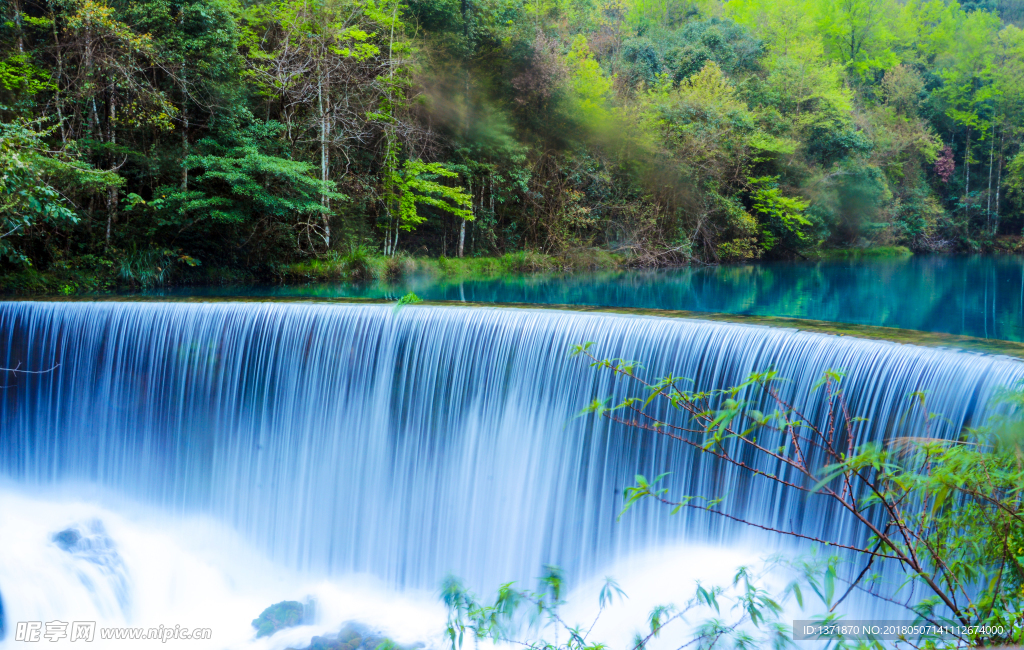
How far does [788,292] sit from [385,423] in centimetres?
1088

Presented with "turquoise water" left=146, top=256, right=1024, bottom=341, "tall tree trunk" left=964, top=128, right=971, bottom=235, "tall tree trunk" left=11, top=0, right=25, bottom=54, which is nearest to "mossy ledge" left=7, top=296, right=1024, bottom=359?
"turquoise water" left=146, top=256, right=1024, bottom=341

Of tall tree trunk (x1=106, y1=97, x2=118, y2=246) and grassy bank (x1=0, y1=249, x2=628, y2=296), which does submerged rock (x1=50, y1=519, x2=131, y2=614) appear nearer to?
grassy bank (x1=0, y1=249, x2=628, y2=296)

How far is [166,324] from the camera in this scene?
766 cm

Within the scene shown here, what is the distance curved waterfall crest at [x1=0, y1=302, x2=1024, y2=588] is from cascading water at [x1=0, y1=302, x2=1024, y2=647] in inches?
0.8

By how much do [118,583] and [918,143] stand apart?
3387cm

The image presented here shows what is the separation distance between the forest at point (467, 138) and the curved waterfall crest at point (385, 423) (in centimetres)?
222

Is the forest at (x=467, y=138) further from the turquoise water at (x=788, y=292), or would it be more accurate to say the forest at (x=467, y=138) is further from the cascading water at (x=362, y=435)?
the cascading water at (x=362, y=435)

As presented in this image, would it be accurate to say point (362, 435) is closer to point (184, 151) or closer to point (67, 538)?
point (67, 538)

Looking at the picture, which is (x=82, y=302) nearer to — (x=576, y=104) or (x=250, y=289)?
(x=250, y=289)

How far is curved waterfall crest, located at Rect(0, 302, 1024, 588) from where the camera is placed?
19.4 ft

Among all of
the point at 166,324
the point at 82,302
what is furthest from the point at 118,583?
the point at 82,302

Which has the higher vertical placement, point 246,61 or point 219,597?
point 246,61

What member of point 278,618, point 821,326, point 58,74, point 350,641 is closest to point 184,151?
point 58,74

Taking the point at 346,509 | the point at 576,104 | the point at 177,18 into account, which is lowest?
the point at 346,509
